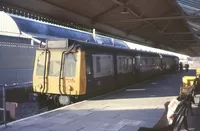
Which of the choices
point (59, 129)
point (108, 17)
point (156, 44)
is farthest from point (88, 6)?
point (156, 44)

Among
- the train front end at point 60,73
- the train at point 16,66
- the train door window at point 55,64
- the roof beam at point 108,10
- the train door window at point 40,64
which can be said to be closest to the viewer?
the train front end at point 60,73

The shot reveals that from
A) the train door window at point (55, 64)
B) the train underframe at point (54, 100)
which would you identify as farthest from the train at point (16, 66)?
the train door window at point (55, 64)

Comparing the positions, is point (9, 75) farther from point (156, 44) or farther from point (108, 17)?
point (156, 44)

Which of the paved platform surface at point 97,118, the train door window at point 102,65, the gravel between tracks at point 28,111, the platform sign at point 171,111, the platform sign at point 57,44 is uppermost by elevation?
the platform sign at point 57,44

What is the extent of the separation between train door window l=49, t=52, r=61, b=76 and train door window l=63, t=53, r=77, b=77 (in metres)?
0.36

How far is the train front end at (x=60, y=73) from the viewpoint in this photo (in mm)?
12570

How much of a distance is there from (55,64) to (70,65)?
2.57 feet

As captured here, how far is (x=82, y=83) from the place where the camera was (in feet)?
41.2

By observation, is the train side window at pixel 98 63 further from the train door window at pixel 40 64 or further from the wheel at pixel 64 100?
the train door window at pixel 40 64

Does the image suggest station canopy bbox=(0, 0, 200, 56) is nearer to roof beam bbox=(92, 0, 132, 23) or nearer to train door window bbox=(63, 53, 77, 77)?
roof beam bbox=(92, 0, 132, 23)

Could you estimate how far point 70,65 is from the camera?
42.2 feet

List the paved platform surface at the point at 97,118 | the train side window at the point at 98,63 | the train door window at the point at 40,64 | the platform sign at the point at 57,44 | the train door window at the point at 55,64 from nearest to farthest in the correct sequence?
the paved platform surface at the point at 97,118
the platform sign at the point at 57,44
the train door window at the point at 55,64
the train door window at the point at 40,64
the train side window at the point at 98,63

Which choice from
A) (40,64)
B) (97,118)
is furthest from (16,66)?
(97,118)

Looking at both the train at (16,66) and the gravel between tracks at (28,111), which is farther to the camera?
the train at (16,66)
